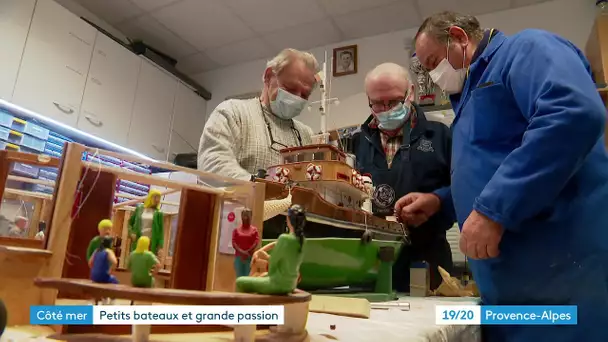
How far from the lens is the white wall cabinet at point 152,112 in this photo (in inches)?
130

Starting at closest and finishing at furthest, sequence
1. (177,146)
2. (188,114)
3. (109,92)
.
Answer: (109,92) < (177,146) < (188,114)

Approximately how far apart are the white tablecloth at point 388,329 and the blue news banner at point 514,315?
0.03 metres

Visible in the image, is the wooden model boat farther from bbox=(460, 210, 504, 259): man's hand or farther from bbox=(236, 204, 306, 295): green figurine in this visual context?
bbox=(236, 204, 306, 295): green figurine

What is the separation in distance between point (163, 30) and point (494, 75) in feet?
9.85

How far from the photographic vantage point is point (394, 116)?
1.50 m

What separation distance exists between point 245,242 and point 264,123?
0.78 metres

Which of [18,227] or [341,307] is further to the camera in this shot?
[18,227]

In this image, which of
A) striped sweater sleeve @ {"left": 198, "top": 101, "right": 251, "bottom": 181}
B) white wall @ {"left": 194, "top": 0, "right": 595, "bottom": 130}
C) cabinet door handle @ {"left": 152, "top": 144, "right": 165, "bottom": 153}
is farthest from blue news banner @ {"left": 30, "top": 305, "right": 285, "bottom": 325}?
cabinet door handle @ {"left": 152, "top": 144, "right": 165, "bottom": 153}

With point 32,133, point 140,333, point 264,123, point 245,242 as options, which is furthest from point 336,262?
point 32,133

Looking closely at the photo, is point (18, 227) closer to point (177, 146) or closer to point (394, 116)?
point (394, 116)

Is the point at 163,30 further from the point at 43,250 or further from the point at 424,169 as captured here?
the point at 43,250

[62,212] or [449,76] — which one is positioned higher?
[449,76]

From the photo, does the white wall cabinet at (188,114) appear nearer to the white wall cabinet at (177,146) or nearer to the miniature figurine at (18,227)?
the white wall cabinet at (177,146)

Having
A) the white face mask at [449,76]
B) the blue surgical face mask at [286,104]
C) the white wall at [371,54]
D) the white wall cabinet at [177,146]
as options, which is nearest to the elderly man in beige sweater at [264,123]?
the blue surgical face mask at [286,104]
